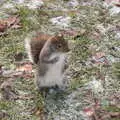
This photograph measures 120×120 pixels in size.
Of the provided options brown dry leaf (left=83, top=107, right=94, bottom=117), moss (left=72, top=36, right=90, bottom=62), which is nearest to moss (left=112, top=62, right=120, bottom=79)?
moss (left=72, top=36, right=90, bottom=62)

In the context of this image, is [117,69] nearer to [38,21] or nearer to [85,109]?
[85,109]

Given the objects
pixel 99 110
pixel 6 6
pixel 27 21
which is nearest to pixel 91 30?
pixel 27 21

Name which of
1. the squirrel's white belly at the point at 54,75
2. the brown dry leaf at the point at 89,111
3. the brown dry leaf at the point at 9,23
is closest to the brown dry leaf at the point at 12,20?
the brown dry leaf at the point at 9,23

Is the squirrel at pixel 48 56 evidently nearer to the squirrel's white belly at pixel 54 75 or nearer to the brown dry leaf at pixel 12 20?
the squirrel's white belly at pixel 54 75

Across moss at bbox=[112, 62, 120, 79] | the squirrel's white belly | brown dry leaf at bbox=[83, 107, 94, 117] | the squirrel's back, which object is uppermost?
the squirrel's back

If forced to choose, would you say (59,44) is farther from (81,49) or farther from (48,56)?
(81,49)

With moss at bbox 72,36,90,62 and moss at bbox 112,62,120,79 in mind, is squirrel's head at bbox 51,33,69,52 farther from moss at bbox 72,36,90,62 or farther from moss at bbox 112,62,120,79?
moss at bbox 72,36,90,62

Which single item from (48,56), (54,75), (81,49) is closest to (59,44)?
(48,56)
